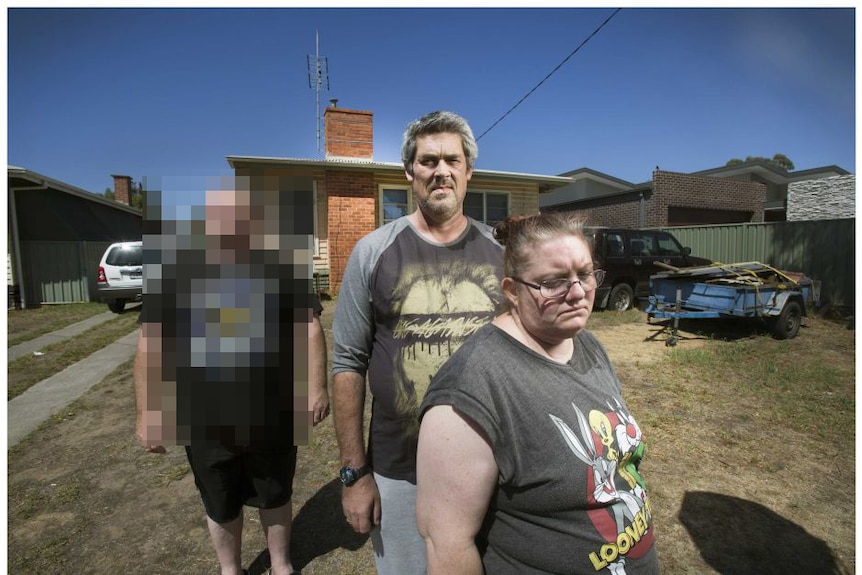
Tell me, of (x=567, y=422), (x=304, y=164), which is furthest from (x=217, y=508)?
(x=304, y=164)

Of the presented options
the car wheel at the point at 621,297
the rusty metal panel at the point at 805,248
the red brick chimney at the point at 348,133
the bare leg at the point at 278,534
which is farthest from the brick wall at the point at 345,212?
the bare leg at the point at 278,534

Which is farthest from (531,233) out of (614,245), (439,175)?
(614,245)

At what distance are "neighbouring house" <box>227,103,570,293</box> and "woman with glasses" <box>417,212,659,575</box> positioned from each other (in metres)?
10.3

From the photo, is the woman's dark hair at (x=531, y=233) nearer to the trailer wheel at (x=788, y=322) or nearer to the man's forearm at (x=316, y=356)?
the man's forearm at (x=316, y=356)

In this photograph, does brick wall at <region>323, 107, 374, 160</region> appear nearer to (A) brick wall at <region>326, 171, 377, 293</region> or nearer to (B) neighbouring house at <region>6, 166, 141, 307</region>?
(A) brick wall at <region>326, 171, 377, 293</region>

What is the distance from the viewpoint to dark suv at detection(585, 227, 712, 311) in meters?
9.86

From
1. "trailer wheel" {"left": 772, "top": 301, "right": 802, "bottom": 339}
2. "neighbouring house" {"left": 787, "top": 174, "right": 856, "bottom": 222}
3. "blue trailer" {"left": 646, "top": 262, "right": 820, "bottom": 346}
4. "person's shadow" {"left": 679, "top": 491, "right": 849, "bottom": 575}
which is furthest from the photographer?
"neighbouring house" {"left": 787, "top": 174, "right": 856, "bottom": 222}

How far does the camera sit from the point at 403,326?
1.57 m

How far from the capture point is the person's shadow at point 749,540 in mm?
2404

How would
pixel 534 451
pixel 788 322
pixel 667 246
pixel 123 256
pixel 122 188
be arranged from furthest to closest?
pixel 122 188
pixel 123 256
pixel 667 246
pixel 788 322
pixel 534 451

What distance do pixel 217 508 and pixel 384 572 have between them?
0.86 m

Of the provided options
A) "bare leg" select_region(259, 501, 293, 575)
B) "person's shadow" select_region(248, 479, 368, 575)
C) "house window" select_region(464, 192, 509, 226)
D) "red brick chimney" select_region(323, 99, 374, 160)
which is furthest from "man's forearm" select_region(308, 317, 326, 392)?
"red brick chimney" select_region(323, 99, 374, 160)

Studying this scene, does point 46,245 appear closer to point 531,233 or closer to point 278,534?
point 278,534

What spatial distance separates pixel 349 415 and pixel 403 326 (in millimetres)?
363
